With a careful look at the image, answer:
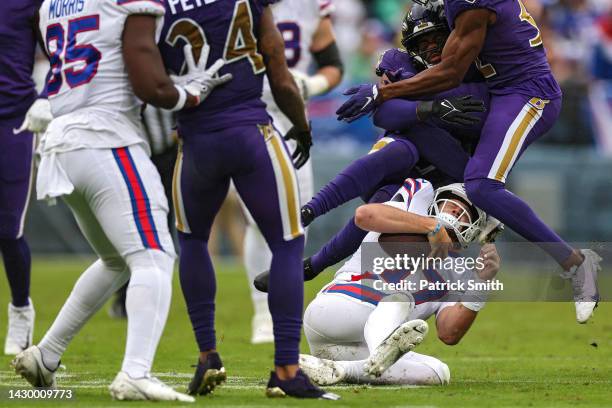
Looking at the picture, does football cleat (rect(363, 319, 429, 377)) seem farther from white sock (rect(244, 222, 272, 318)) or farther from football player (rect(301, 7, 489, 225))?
white sock (rect(244, 222, 272, 318))

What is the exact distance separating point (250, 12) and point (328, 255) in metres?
1.85

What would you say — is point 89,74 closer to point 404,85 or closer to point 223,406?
point 223,406

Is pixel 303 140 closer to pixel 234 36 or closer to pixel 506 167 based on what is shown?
pixel 234 36

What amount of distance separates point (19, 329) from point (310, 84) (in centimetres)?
263

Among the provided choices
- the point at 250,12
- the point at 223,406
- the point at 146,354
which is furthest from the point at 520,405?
the point at 250,12

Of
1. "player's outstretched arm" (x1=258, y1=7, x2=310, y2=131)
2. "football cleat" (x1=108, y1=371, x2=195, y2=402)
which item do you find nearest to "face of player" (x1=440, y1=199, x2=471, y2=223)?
"player's outstretched arm" (x1=258, y1=7, x2=310, y2=131)

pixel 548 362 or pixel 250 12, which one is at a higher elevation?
pixel 250 12

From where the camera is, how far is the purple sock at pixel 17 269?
24.0 ft

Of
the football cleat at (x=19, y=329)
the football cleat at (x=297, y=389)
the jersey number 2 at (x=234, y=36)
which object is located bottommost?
the football cleat at (x=19, y=329)

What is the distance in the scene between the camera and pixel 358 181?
21.1 feet

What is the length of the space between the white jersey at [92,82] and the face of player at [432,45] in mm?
2138

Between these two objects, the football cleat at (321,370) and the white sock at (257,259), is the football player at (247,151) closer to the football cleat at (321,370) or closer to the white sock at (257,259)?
the football cleat at (321,370)

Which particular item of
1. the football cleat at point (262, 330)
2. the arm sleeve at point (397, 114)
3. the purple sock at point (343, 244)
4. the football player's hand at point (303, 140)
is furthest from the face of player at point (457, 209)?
the football cleat at point (262, 330)

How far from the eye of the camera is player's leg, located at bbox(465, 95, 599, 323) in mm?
6254
